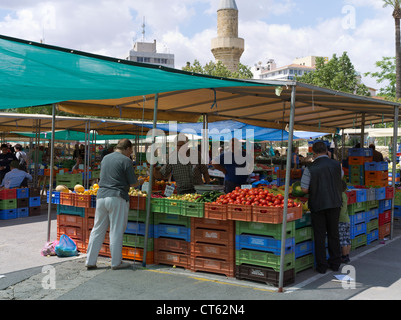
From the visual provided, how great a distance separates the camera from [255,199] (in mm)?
5492

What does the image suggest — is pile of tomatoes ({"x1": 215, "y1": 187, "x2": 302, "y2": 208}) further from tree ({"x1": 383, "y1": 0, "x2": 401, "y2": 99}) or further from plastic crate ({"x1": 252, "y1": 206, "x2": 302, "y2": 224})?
tree ({"x1": 383, "y1": 0, "x2": 401, "y2": 99})

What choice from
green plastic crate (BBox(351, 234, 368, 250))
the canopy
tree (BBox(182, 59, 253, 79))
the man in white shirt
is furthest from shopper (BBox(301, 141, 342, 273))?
tree (BBox(182, 59, 253, 79))

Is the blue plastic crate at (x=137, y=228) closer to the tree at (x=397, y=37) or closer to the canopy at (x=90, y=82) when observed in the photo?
the canopy at (x=90, y=82)

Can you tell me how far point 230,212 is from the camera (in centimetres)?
552

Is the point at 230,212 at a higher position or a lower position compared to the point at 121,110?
lower

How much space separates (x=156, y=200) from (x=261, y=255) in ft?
5.99

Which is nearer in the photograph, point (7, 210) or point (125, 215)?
point (125, 215)

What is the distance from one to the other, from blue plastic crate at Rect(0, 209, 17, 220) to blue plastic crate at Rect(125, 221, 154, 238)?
543cm

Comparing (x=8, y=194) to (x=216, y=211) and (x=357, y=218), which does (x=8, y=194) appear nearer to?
(x=216, y=211)
